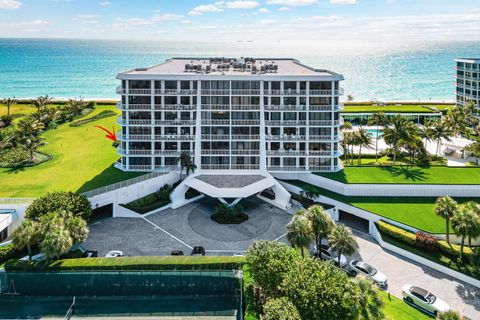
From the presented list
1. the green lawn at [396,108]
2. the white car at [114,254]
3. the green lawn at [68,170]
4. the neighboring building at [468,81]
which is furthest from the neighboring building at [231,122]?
the neighboring building at [468,81]

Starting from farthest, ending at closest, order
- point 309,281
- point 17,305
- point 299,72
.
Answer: point 299,72 < point 17,305 < point 309,281

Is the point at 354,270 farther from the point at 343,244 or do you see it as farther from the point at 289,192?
the point at 289,192

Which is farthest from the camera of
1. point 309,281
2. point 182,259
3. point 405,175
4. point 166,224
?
point 405,175

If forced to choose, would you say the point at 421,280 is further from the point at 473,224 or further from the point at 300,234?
the point at 300,234

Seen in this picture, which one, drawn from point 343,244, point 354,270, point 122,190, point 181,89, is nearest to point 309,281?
point 343,244

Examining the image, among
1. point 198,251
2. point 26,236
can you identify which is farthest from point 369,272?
point 26,236

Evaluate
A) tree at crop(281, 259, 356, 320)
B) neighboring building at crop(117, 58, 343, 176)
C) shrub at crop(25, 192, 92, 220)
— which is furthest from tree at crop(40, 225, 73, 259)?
neighboring building at crop(117, 58, 343, 176)

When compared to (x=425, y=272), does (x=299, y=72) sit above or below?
above

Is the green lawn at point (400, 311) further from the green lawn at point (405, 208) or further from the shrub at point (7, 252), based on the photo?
the shrub at point (7, 252)
